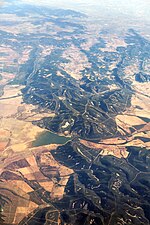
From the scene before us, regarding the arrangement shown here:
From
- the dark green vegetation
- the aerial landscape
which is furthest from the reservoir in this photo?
the dark green vegetation

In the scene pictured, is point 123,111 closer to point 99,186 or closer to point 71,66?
point 99,186

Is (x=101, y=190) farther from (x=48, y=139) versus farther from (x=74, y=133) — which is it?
(x=48, y=139)

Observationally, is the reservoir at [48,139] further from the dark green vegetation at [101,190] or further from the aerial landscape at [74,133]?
the dark green vegetation at [101,190]

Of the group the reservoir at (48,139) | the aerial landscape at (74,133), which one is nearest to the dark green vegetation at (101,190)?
the aerial landscape at (74,133)

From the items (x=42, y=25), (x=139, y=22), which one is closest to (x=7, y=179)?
(x=42, y=25)

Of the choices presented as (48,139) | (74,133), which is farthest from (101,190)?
(48,139)

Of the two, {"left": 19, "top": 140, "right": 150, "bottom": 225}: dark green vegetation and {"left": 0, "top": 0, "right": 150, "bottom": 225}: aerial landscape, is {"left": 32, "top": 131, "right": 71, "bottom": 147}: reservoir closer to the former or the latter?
{"left": 0, "top": 0, "right": 150, "bottom": 225}: aerial landscape

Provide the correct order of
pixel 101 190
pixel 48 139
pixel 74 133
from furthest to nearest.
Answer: pixel 74 133 → pixel 48 139 → pixel 101 190
